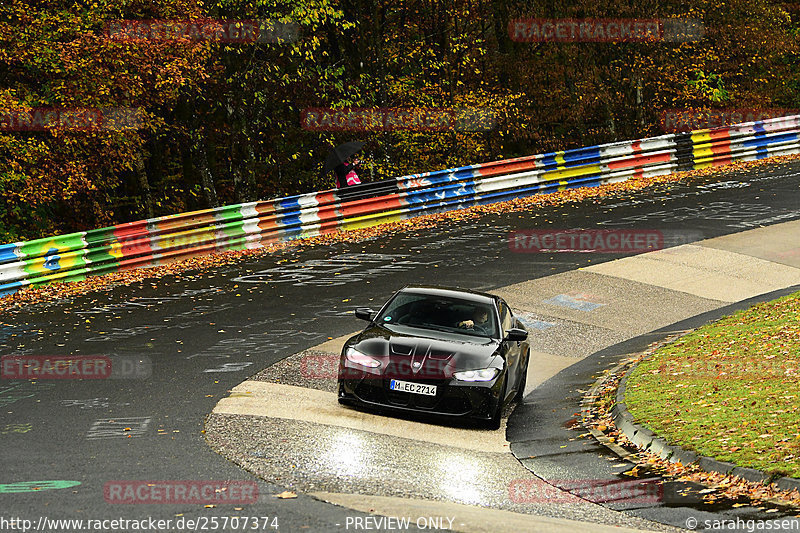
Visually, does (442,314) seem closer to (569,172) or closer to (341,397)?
(341,397)

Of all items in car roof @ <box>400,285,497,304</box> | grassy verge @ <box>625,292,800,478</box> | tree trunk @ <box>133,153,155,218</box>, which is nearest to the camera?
grassy verge @ <box>625,292,800,478</box>

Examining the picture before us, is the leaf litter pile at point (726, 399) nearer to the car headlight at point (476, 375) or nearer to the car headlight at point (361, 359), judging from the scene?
the car headlight at point (476, 375)

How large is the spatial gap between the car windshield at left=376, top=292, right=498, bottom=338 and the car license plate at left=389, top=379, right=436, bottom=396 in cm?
127

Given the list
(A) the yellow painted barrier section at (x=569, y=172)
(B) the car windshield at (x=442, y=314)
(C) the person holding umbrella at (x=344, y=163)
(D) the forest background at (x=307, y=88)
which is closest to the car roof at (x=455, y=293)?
(B) the car windshield at (x=442, y=314)

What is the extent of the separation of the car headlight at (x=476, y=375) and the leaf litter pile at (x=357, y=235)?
31.3 ft

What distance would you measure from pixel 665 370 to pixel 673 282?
238 inches

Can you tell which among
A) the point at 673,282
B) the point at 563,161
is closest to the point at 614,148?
the point at 563,161

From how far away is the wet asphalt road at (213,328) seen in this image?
864cm

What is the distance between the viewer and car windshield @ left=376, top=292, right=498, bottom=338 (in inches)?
481

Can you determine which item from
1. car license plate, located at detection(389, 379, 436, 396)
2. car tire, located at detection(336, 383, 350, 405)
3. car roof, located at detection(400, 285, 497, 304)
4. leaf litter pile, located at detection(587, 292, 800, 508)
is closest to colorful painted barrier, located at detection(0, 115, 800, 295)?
car roof, located at detection(400, 285, 497, 304)

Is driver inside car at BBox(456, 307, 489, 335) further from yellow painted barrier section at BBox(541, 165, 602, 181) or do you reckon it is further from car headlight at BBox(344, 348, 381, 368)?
yellow painted barrier section at BBox(541, 165, 602, 181)

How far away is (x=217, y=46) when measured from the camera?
26969mm

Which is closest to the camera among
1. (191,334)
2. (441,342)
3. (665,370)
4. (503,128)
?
(441,342)

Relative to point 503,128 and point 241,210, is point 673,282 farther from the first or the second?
point 503,128
